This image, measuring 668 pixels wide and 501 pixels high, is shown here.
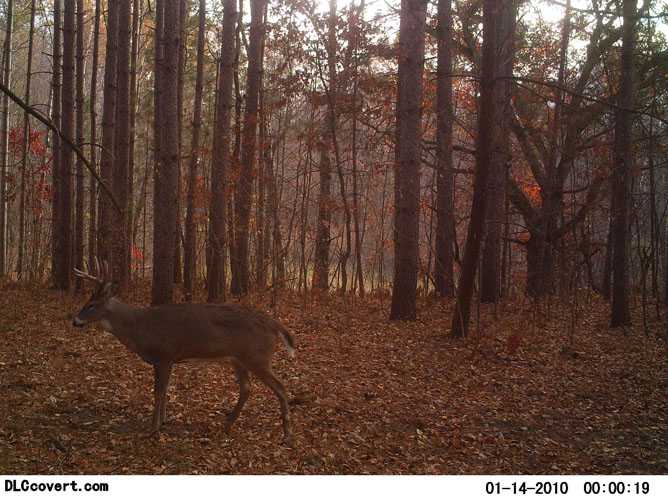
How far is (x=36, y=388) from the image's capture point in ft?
22.4

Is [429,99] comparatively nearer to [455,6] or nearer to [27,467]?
[455,6]

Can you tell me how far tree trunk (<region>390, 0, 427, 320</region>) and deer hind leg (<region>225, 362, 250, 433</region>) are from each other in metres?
5.98

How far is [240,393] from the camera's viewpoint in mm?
6293

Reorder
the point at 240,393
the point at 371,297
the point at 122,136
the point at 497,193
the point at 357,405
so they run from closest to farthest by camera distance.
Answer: the point at 240,393 → the point at 357,405 → the point at 122,136 → the point at 497,193 → the point at 371,297

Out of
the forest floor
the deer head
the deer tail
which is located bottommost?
the forest floor

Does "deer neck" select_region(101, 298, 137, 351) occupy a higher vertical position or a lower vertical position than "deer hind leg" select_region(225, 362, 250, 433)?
higher

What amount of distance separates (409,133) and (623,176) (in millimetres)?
4462

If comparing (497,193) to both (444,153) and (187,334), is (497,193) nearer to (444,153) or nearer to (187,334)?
(444,153)

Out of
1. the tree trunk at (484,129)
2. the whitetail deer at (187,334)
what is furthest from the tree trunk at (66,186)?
the tree trunk at (484,129)

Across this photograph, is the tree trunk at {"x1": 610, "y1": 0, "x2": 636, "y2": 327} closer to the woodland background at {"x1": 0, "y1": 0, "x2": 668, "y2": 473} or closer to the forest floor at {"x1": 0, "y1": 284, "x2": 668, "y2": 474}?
the woodland background at {"x1": 0, "y1": 0, "x2": 668, "y2": 473}

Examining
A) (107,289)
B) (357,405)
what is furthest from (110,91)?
(357,405)

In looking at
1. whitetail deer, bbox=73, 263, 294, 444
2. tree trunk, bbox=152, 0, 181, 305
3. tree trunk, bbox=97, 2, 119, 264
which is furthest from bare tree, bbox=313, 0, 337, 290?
whitetail deer, bbox=73, 263, 294, 444

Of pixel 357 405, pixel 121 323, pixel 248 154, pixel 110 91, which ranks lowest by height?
pixel 357 405

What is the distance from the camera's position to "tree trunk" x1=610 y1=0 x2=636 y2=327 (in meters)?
12.5
